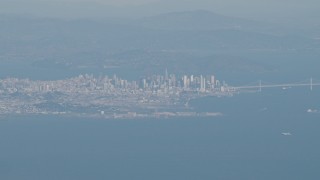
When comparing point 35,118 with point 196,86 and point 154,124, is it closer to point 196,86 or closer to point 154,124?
point 154,124

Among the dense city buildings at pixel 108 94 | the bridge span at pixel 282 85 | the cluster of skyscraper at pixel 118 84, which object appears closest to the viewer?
the dense city buildings at pixel 108 94

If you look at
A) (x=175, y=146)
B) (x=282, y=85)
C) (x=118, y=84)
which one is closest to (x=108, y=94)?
(x=118, y=84)

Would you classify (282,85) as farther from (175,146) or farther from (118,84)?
(175,146)

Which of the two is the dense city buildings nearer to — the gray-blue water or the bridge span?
the bridge span

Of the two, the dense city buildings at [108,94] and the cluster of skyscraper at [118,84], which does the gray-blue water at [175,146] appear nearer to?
the dense city buildings at [108,94]

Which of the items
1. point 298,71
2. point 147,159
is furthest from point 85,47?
point 147,159

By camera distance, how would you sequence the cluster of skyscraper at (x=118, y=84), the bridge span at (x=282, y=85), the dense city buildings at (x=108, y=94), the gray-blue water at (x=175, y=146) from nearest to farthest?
the gray-blue water at (x=175, y=146)
the dense city buildings at (x=108, y=94)
the cluster of skyscraper at (x=118, y=84)
the bridge span at (x=282, y=85)

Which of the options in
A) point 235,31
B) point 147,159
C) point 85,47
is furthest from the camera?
point 235,31

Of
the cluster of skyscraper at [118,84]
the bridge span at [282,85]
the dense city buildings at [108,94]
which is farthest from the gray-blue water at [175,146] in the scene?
the bridge span at [282,85]

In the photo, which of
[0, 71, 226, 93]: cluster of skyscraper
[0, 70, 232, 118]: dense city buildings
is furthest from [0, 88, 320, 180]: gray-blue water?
[0, 71, 226, 93]: cluster of skyscraper
